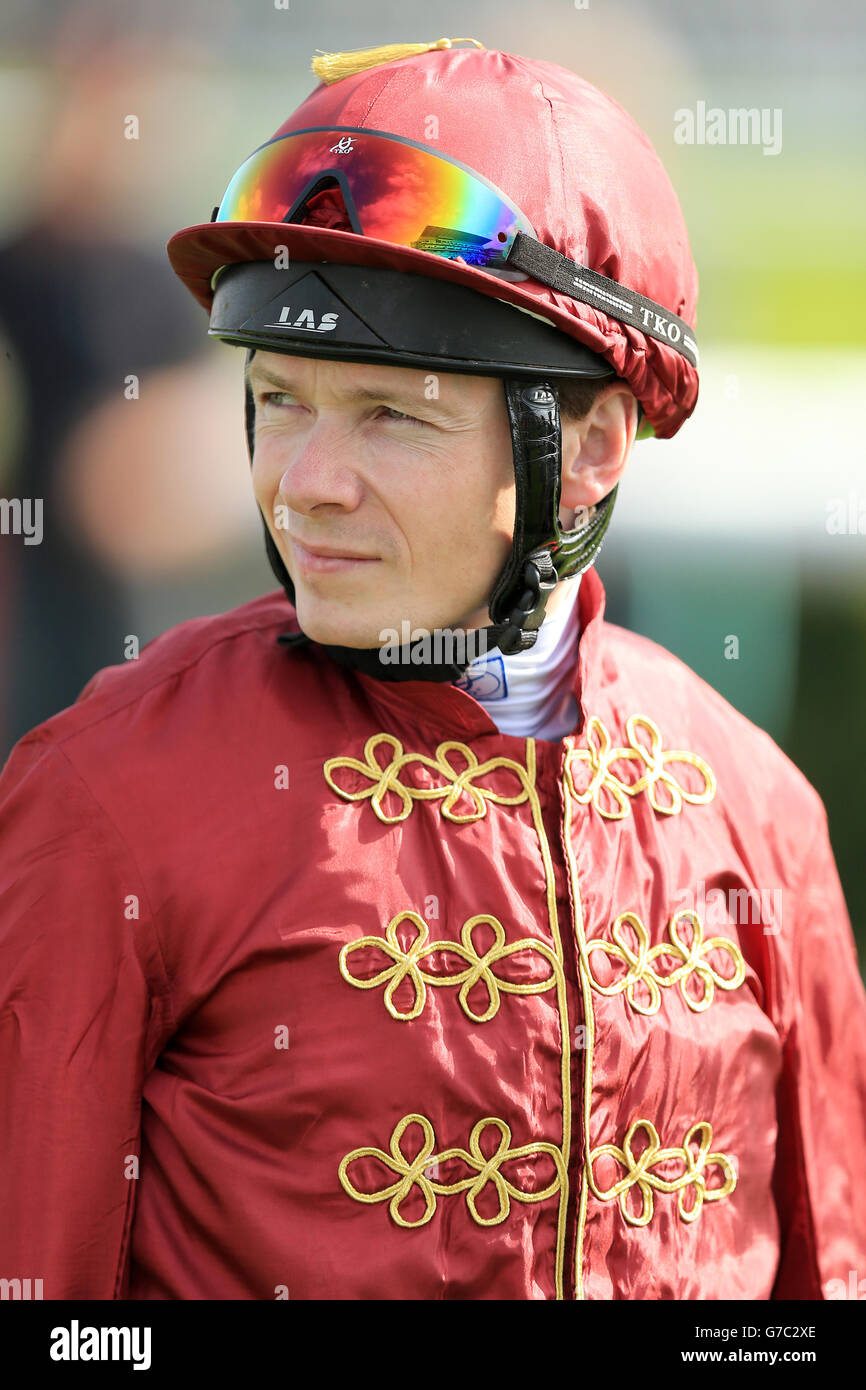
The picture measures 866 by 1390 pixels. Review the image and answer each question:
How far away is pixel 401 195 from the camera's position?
1643mm

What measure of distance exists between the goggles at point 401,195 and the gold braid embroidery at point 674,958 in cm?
86

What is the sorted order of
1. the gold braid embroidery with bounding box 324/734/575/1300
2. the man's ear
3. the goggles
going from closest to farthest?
the goggles → the gold braid embroidery with bounding box 324/734/575/1300 → the man's ear

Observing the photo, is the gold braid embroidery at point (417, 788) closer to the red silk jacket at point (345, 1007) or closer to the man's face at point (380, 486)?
the red silk jacket at point (345, 1007)

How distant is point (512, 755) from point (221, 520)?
5.27 ft

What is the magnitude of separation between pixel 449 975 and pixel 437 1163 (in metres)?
0.22

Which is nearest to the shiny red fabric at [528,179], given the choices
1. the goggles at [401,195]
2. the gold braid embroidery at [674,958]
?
the goggles at [401,195]

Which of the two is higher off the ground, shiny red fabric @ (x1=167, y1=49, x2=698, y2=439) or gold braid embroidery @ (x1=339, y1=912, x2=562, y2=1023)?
shiny red fabric @ (x1=167, y1=49, x2=698, y2=439)

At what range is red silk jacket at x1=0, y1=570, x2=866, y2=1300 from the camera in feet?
5.41

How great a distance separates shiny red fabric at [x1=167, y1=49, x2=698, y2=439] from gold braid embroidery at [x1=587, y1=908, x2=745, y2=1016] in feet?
2.38

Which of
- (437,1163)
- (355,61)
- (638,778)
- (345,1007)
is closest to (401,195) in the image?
(355,61)

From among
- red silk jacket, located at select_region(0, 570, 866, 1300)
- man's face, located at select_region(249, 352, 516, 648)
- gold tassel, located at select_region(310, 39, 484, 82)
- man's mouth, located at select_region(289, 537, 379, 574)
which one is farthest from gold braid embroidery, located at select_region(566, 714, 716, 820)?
gold tassel, located at select_region(310, 39, 484, 82)

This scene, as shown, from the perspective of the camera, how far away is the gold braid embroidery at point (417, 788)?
1.78 metres

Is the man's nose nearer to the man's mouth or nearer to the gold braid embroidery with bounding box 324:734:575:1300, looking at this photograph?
the man's mouth
